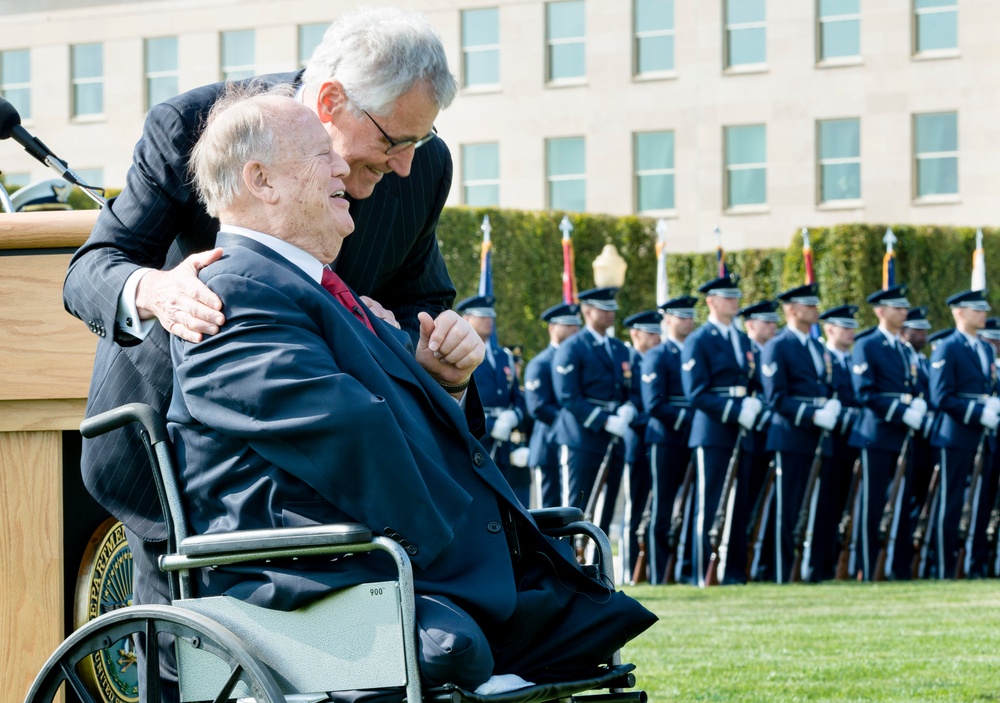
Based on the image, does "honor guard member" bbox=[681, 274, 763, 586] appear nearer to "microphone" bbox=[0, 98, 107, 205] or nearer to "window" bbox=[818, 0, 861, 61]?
"microphone" bbox=[0, 98, 107, 205]

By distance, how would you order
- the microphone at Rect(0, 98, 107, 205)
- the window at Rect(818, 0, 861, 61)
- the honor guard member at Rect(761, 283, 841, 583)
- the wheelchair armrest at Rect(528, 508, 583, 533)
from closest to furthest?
the wheelchair armrest at Rect(528, 508, 583, 533) → the microphone at Rect(0, 98, 107, 205) → the honor guard member at Rect(761, 283, 841, 583) → the window at Rect(818, 0, 861, 61)

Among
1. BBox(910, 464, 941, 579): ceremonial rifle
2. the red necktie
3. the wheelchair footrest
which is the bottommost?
BBox(910, 464, 941, 579): ceremonial rifle

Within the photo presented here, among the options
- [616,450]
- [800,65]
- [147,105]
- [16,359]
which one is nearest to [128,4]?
[147,105]

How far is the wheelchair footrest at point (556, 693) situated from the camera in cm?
264

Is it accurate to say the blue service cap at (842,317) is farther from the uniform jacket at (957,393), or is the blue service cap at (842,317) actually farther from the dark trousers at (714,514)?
the dark trousers at (714,514)

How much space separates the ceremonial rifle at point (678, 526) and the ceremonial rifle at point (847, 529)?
1272mm

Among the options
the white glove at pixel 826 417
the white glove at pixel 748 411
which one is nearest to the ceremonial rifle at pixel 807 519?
the white glove at pixel 826 417

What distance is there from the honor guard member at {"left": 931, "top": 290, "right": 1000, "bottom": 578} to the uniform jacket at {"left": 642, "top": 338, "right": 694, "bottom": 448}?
2.00 m

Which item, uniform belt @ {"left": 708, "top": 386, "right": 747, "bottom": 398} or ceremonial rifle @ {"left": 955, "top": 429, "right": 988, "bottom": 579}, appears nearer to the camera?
uniform belt @ {"left": 708, "top": 386, "right": 747, "bottom": 398}

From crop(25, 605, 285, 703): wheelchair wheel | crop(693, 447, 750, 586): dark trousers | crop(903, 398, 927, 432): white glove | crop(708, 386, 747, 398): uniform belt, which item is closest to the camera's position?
crop(25, 605, 285, 703): wheelchair wheel

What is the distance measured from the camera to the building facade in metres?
26.5

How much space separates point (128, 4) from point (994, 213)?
16.5m

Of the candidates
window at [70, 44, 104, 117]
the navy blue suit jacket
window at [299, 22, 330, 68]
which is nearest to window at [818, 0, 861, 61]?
window at [299, 22, 330, 68]

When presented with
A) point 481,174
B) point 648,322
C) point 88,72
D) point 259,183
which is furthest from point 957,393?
point 88,72
